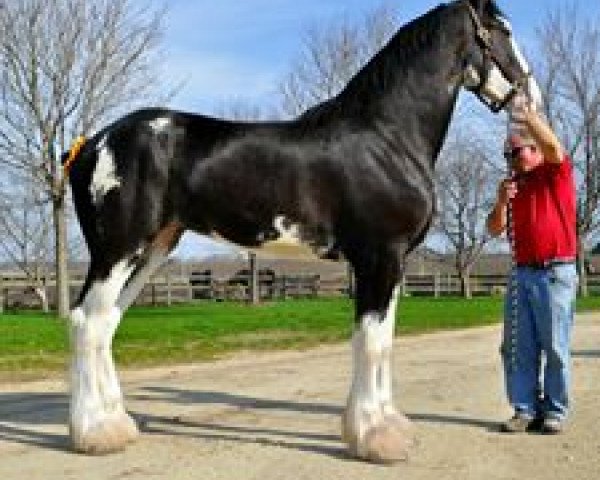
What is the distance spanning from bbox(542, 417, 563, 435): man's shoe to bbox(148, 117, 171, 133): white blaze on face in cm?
328

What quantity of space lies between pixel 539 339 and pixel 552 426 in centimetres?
61

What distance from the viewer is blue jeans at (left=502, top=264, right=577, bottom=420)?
716 cm

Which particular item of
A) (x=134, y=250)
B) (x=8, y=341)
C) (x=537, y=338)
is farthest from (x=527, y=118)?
(x=8, y=341)

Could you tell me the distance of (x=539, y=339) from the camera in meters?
7.31

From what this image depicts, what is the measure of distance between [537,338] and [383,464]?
1770mm

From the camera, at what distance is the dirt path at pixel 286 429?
607 cm

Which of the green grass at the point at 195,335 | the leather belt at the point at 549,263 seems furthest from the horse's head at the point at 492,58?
the green grass at the point at 195,335

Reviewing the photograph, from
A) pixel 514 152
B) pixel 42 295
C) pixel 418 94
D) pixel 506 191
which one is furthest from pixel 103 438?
pixel 42 295

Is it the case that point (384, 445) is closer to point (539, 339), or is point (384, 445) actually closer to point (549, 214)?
point (539, 339)

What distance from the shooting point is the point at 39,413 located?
27.0 ft

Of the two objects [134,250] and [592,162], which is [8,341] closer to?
[134,250]

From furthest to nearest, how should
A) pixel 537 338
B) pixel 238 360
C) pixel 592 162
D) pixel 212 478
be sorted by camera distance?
1. pixel 592 162
2. pixel 238 360
3. pixel 537 338
4. pixel 212 478

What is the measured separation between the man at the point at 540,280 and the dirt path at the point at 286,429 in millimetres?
309

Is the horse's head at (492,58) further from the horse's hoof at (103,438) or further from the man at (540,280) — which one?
the horse's hoof at (103,438)
